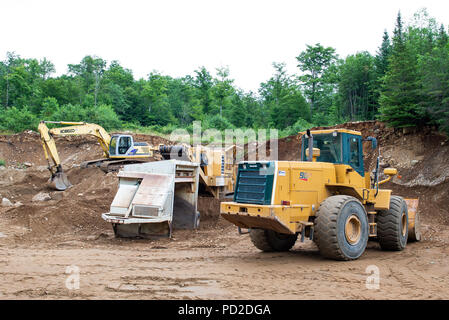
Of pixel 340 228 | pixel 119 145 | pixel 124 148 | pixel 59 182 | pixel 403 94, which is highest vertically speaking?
pixel 403 94

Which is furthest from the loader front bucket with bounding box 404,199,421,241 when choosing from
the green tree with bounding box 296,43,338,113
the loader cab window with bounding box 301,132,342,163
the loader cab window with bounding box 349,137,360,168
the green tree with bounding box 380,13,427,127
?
the green tree with bounding box 296,43,338,113

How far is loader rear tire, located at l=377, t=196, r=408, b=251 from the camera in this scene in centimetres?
890

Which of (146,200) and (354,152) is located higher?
(354,152)

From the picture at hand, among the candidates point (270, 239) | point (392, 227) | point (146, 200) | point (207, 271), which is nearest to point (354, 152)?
point (392, 227)

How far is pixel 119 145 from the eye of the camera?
19.8 metres

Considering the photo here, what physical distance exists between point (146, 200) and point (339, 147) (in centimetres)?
490

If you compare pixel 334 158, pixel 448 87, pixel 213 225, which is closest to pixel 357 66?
pixel 448 87

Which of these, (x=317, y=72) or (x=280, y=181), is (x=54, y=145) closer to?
(x=280, y=181)

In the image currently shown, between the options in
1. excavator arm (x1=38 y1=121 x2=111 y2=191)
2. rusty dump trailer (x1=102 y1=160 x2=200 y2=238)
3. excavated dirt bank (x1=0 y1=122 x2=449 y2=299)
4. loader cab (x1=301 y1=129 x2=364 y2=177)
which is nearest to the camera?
excavated dirt bank (x1=0 y1=122 x2=449 y2=299)

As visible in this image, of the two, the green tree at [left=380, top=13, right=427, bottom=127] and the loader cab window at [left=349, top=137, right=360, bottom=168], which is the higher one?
the green tree at [left=380, top=13, right=427, bottom=127]

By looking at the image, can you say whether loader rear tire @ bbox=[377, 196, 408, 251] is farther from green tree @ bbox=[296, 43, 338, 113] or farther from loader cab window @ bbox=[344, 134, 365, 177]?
green tree @ bbox=[296, 43, 338, 113]

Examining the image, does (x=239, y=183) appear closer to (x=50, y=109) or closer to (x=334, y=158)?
(x=334, y=158)

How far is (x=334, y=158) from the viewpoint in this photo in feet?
28.0

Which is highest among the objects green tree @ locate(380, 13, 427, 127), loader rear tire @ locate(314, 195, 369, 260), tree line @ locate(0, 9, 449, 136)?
tree line @ locate(0, 9, 449, 136)
